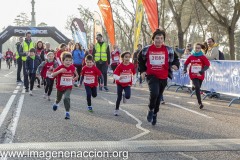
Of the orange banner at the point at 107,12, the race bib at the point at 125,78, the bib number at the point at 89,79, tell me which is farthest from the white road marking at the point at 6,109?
the orange banner at the point at 107,12

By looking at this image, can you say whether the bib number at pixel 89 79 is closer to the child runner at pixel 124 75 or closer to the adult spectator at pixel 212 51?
the child runner at pixel 124 75

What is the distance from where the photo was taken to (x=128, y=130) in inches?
287

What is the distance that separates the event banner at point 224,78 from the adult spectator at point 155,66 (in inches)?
163

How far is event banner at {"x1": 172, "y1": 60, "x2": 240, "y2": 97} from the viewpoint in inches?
455

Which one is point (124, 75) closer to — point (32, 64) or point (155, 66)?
point (155, 66)

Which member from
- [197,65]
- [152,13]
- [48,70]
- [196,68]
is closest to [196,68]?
[196,68]

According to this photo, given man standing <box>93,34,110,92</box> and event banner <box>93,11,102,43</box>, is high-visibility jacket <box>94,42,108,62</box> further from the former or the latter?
event banner <box>93,11,102,43</box>

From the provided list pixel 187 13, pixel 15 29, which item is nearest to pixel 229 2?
pixel 187 13

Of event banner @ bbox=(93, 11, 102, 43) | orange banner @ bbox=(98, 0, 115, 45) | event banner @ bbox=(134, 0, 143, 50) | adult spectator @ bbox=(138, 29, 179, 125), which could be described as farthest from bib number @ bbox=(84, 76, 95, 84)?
event banner @ bbox=(93, 11, 102, 43)

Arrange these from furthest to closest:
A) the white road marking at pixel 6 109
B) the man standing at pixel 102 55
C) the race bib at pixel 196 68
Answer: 1. the man standing at pixel 102 55
2. the race bib at pixel 196 68
3. the white road marking at pixel 6 109

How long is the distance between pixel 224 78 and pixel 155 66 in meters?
5.00

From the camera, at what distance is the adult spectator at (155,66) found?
25.9 feet

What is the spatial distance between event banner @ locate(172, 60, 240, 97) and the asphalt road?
28.8 inches

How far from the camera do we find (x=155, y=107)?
8.02m
